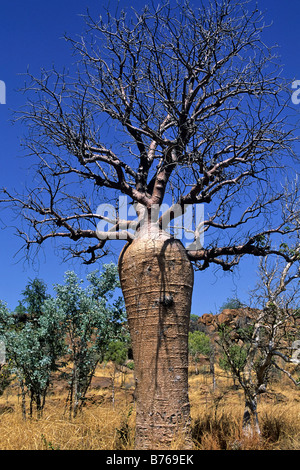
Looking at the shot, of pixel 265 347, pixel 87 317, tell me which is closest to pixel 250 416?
pixel 265 347

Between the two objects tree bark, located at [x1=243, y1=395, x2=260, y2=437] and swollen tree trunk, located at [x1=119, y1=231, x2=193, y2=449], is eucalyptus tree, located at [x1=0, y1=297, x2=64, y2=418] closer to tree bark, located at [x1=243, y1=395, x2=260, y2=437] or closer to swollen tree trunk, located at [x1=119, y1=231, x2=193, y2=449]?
swollen tree trunk, located at [x1=119, y1=231, x2=193, y2=449]

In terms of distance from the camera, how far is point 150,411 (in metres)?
4.23

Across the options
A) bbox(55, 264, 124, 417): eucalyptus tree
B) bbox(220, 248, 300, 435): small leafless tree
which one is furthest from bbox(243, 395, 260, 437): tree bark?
bbox(55, 264, 124, 417): eucalyptus tree

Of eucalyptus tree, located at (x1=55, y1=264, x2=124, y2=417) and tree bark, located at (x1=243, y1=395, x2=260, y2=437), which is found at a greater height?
eucalyptus tree, located at (x1=55, y1=264, x2=124, y2=417)

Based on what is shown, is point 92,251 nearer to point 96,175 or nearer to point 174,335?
point 96,175

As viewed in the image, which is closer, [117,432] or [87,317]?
[117,432]

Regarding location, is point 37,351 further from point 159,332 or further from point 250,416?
point 159,332

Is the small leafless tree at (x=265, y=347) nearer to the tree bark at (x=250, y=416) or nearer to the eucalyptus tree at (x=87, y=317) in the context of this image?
the tree bark at (x=250, y=416)

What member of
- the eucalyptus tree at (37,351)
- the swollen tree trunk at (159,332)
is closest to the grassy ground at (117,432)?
the swollen tree trunk at (159,332)

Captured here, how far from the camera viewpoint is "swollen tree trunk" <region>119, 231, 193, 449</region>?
421cm

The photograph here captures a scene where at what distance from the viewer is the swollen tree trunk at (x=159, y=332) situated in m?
4.21

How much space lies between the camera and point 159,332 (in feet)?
14.3

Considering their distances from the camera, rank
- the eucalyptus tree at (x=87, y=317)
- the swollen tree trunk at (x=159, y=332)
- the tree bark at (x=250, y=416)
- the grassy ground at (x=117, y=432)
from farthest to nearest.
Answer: the eucalyptus tree at (x=87, y=317) → the tree bark at (x=250, y=416) → the grassy ground at (x=117, y=432) → the swollen tree trunk at (x=159, y=332)

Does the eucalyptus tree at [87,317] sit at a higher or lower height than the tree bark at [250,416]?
higher
